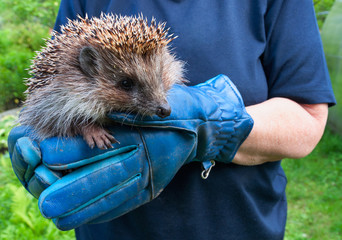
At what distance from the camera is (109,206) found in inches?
61.7

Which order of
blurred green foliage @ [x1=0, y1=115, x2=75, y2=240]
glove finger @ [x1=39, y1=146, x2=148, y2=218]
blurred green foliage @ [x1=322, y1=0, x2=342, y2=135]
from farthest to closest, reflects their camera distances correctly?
blurred green foliage @ [x1=322, y1=0, x2=342, y2=135]
blurred green foliage @ [x1=0, y1=115, x2=75, y2=240]
glove finger @ [x1=39, y1=146, x2=148, y2=218]

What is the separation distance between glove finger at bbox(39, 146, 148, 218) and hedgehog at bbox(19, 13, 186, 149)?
0.39 feet

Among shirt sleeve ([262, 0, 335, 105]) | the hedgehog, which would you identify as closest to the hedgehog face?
the hedgehog

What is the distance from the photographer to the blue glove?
1524mm

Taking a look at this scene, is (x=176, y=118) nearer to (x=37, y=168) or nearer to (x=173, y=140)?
(x=173, y=140)

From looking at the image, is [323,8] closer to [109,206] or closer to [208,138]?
[208,138]

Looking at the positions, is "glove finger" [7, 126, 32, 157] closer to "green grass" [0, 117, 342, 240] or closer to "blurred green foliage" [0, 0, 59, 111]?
"green grass" [0, 117, 342, 240]

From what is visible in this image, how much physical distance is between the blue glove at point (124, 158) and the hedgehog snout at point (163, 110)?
46 mm

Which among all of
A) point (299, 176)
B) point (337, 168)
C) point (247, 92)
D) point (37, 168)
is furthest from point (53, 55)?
point (337, 168)

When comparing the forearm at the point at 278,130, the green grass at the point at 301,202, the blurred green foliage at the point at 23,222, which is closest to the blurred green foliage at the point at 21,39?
the green grass at the point at 301,202

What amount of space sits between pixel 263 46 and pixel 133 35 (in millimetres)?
815

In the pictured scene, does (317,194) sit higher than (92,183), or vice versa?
(92,183)

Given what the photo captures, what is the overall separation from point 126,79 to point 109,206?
2.37 ft

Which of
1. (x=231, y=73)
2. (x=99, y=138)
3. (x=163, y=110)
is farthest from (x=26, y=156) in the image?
(x=231, y=73)
